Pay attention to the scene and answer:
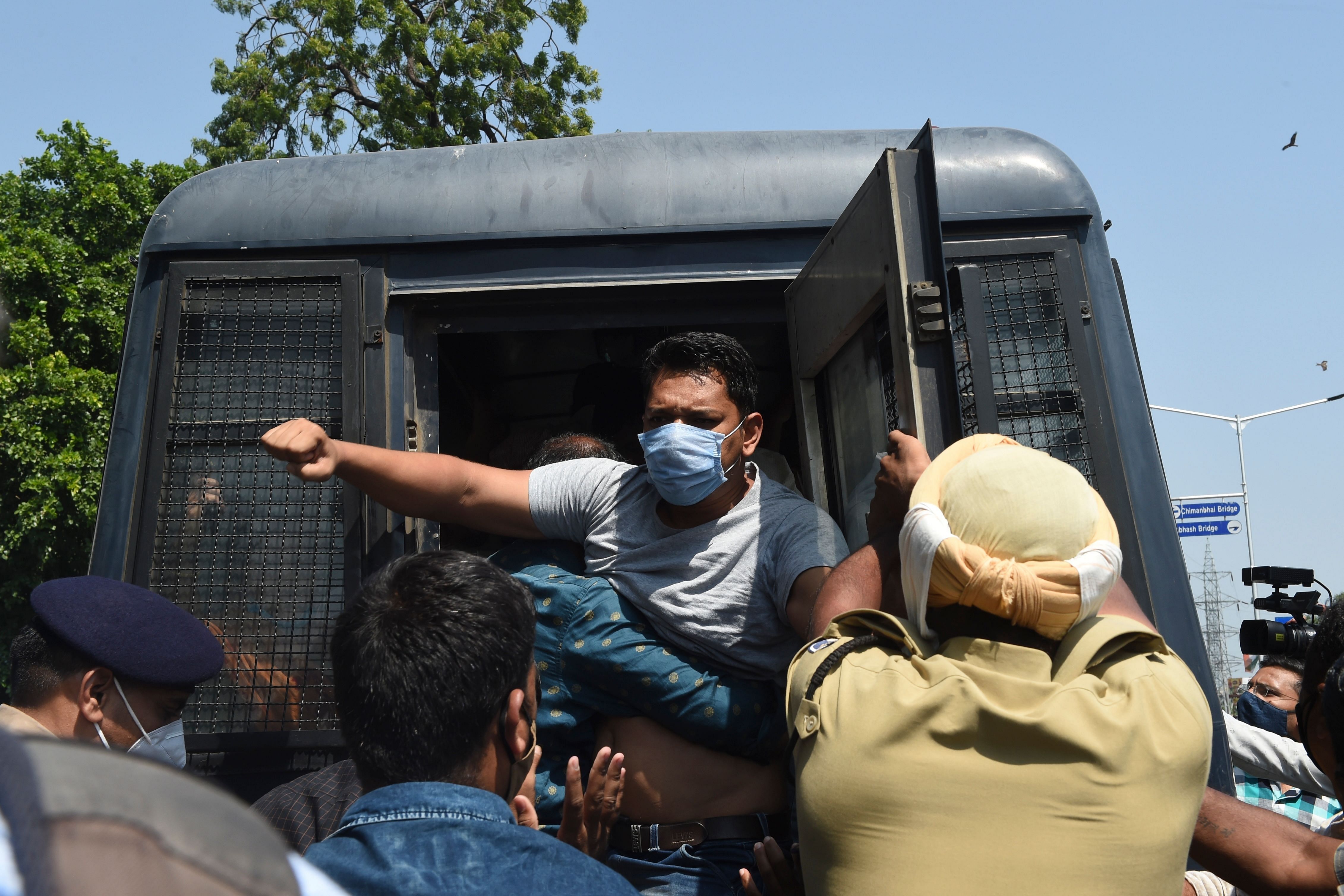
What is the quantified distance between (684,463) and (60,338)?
41.1 feet

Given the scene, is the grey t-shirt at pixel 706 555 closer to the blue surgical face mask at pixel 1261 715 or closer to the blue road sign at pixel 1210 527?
the blue surgical face mask at pixel 1261 715

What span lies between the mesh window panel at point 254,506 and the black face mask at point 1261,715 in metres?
3.41

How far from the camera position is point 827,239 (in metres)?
2.79

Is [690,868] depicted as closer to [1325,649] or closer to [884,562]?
[884,562]

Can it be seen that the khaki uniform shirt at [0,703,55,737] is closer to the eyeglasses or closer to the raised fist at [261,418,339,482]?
the raised fist at [261,418,339,482]

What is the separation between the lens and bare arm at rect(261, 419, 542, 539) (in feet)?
8.04

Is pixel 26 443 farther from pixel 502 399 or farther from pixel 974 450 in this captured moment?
pixel 974 450

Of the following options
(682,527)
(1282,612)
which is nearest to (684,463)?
(682,527)

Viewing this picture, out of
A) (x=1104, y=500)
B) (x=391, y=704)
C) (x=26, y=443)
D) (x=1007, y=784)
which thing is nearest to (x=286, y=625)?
(x=391, y=704)

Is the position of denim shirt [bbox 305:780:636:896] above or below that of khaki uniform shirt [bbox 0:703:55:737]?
below

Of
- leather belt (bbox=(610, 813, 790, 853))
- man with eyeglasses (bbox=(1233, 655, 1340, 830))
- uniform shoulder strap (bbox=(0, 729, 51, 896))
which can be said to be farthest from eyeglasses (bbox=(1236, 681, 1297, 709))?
uniform shoulder strap (bbox=(0, 729, 51, 896))

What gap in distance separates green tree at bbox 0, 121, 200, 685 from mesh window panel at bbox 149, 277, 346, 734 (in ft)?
31.1

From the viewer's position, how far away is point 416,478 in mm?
2617

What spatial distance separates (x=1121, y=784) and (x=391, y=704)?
1.03 m
